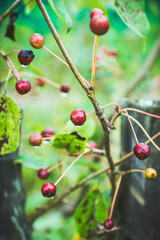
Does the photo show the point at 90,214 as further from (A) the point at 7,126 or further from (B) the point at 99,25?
(B) the point at 99,25

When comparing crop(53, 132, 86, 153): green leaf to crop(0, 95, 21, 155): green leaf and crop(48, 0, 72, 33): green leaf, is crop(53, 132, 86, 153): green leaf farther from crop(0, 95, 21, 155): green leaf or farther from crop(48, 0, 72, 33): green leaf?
crop(48, 0, 72, 33): green leaf

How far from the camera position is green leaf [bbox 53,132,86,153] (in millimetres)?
556

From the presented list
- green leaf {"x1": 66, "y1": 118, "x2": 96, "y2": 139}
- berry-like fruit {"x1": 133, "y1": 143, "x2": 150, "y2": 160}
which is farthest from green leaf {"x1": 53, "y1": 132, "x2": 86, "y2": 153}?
berry-like fruit {"x1": 133, "y1": 143, "x2": 150, "y2": 160}

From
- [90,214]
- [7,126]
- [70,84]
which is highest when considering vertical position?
[70,84]

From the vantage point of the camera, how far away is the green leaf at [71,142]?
0.56 meters

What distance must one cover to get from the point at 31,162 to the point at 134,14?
53 centimetres

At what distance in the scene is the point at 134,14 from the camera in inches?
22.5

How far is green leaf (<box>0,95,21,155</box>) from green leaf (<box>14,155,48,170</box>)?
18 centimetres

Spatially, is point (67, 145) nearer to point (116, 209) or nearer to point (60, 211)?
point (116, 209)

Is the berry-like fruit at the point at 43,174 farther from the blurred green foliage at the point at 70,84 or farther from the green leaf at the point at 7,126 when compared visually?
the green leaf at the point at 7,126

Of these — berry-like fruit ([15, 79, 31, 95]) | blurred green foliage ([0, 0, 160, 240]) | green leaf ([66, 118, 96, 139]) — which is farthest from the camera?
blurred green foliage ([0, 0, 160, 240])

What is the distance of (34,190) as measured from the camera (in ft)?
4.92

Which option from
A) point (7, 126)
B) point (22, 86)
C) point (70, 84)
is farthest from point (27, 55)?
point (70, 84)

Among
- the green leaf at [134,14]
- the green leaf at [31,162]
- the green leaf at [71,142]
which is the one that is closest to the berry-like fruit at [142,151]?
the green leaf at [71,142]
